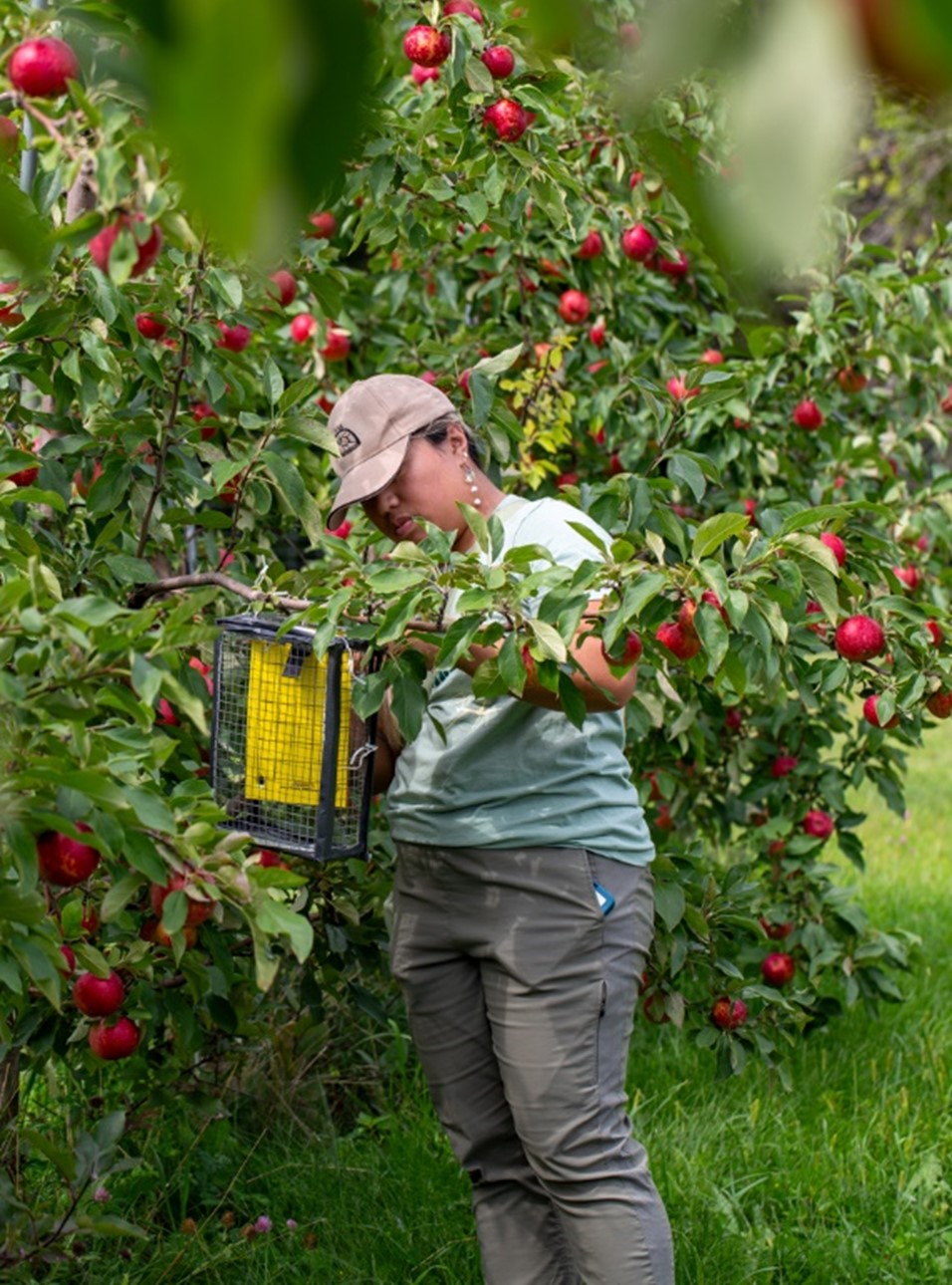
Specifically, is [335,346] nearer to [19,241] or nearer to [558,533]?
[558,533]

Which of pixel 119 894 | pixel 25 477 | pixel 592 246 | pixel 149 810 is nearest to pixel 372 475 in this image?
pixel 25 477

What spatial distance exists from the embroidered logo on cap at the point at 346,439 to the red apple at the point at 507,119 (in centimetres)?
54

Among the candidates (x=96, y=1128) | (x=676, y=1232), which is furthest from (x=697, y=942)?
(x=96, y=1128)

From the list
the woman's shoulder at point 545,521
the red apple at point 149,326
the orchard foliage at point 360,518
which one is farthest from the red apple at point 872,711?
the red apple at point 149,326

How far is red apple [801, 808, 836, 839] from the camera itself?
3.88 metres

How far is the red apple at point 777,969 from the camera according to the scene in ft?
12.0

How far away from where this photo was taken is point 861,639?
7.79 feet

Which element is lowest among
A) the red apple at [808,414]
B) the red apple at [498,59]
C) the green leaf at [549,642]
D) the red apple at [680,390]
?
the green leaf at [549,642]

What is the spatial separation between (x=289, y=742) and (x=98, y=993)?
0.43 metres

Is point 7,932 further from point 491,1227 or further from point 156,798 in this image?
point 491,1227

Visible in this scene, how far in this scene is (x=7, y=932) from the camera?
5.32ft

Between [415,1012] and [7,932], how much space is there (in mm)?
1078

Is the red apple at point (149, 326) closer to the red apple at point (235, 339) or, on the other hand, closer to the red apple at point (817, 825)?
the red apple at point (235, 339)

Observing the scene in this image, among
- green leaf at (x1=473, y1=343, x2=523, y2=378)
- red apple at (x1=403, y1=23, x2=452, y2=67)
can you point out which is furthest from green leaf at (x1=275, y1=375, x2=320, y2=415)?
red apple at (x1=403, y1=23, x2=452, y2=67)
